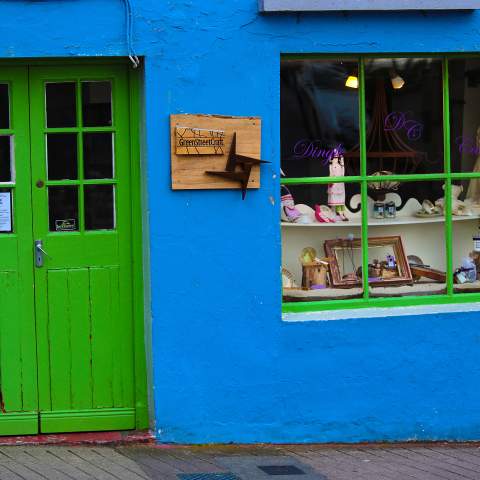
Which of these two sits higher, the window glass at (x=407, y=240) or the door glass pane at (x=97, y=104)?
the door glass pane at (x=97, y=104)

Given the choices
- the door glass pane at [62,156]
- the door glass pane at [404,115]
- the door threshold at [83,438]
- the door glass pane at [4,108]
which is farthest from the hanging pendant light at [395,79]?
the door threshold at [83,438]

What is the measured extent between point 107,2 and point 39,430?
2.81m

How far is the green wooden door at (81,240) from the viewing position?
19.5 feet

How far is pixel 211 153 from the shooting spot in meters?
5.88

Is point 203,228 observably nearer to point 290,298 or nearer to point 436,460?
point 290,298

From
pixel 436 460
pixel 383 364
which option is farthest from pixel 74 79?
pixel 436 460

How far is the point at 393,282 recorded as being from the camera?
6.43m

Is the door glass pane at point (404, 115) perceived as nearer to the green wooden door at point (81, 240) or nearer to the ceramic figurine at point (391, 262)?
the ceramic figurine at point (391, 262)

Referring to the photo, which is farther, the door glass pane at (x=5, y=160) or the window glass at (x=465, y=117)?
the window glass at (x=465, y=117)

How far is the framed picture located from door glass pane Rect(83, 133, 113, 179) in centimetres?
159

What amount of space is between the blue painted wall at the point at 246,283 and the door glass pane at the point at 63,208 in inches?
21.2

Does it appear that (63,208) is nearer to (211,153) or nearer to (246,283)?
(211,153)

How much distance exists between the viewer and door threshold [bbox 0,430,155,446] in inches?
236

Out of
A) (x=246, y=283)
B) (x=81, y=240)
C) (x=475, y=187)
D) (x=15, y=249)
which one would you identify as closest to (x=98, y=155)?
(x=81, y=240)
